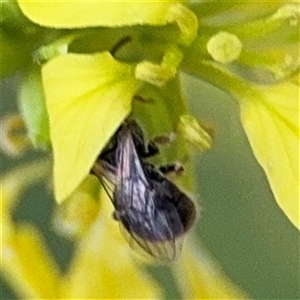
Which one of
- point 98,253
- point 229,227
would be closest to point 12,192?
point 98,253

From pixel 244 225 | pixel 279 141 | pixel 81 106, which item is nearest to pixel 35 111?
pixel 81 106

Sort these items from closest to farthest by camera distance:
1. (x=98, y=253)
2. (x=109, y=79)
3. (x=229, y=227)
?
(x=109, y=79) < (x=98, y=253) < (x=229, y=227)

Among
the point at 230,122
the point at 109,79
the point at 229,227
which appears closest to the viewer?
the point at 109,79

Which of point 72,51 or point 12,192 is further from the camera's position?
point 12,192

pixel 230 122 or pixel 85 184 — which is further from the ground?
pixel 85 184

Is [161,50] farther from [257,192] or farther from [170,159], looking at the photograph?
[257,192]

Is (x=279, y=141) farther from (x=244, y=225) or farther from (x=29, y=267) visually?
(x=244, y=225)

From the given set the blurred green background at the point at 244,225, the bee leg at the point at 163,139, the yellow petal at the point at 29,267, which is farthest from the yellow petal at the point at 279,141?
the blurred green background at the point at 244,225

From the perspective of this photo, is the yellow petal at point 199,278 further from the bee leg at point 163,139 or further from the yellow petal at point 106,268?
the bee leg at point 163,139
